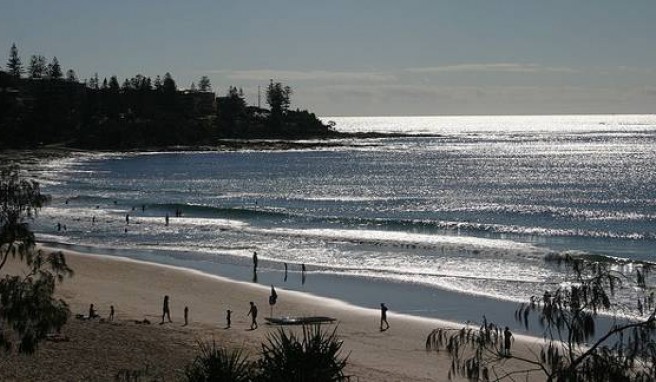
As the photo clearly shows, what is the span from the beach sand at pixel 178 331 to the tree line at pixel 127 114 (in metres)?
112

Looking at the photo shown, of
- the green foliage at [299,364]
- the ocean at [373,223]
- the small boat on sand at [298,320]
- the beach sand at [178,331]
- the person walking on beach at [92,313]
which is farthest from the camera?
the ocean at [373,223]

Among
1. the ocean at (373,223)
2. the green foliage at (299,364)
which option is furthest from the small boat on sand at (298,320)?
the green foliage at (299,364)

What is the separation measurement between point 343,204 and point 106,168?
5308 cm

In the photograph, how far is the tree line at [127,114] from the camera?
486 feet

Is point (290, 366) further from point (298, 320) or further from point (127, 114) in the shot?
point (127, 114)

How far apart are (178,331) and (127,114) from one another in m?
141

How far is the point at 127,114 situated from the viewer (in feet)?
527

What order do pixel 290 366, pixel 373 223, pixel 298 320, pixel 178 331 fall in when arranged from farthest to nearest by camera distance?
pixel 373 223
pixel 298 320
pixel 178 331
pixel 290 366

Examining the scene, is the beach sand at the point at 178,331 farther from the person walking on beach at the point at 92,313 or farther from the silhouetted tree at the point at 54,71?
the silhouetted tree at the point at 54,71

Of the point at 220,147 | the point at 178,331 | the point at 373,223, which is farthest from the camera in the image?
the point at 220,147

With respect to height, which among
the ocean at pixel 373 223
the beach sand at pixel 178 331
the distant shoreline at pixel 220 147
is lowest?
the beach sand at pixel 178 331

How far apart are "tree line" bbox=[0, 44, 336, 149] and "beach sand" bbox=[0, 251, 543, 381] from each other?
111685 mm

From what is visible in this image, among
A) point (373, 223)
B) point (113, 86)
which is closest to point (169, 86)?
point (113, 86)

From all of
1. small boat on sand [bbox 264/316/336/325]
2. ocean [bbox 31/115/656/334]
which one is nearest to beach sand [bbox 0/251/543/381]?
small boat on sand [bbox 264/316/336/325]
